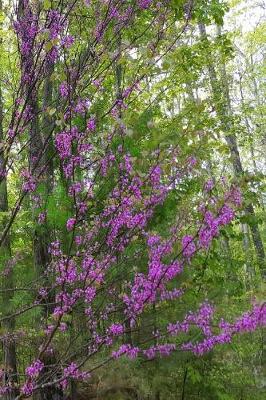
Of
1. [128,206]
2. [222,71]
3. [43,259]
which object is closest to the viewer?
[128,206]

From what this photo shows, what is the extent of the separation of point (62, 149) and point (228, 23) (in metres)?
22.8

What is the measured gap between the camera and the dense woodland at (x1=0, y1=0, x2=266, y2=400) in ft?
8.29

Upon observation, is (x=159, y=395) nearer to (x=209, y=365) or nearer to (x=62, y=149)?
(x=209, y=365)

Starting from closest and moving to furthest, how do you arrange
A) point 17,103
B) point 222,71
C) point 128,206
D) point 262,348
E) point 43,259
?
point 17,103 < point 128,206 < point 43,259 < point 262,348 < point 222,71

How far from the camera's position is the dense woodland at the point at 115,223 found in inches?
99.4

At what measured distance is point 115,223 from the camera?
9.00 ft

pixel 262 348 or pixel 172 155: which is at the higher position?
pixel 172 155

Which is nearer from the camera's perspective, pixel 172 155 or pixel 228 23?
pixel 172 155

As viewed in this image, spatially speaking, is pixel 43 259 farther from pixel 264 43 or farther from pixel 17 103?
pixel 264 43

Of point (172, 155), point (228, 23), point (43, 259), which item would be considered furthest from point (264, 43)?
point (172, 155)

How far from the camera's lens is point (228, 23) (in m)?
23.0

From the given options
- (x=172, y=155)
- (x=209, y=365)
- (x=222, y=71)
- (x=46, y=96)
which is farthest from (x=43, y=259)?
(x=222, y=71)

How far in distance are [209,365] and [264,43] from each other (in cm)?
2033

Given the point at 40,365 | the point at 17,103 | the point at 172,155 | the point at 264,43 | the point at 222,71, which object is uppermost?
the point at 264,43
